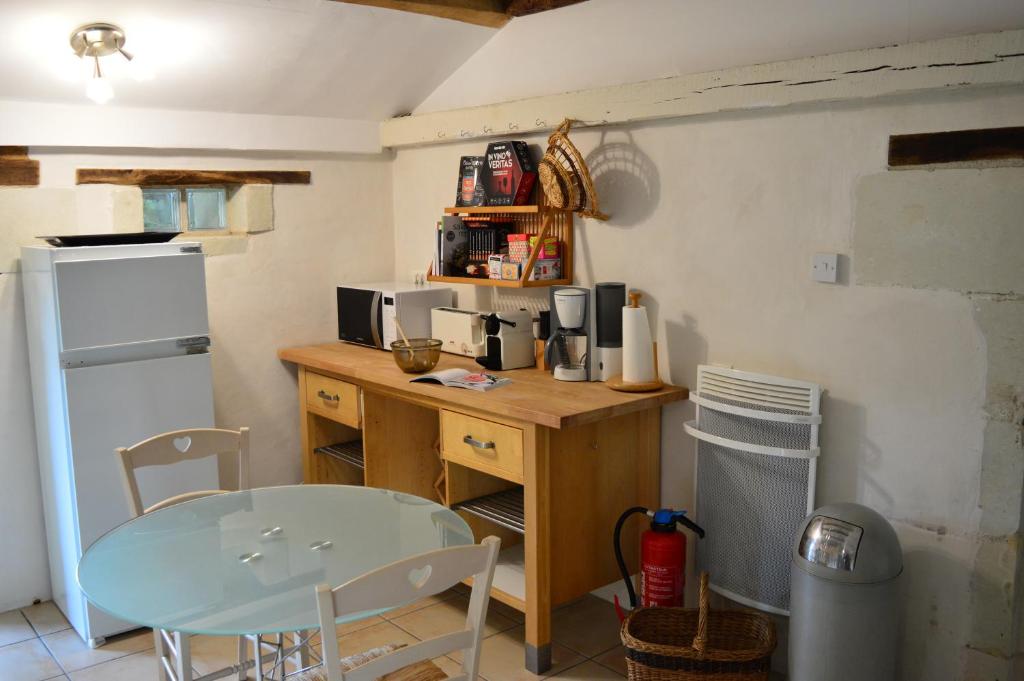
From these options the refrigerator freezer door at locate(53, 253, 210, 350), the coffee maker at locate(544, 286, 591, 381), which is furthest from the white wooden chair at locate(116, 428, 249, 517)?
the coffee maker at locate(544, 286, 591, 381)

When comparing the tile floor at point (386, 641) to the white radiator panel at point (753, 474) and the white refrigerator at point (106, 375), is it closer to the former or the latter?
the white refrigerator at point (106, 375)

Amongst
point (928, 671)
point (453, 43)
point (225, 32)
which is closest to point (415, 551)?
point (928, 671)

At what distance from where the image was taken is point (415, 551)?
2229 millimetres

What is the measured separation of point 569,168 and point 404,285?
118 cm

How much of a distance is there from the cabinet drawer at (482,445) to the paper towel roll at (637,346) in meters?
0.50

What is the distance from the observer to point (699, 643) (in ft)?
8.74

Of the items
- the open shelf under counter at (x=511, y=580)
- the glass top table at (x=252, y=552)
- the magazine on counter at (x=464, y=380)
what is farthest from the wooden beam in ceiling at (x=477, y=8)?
the open shelf under counter at (x=511, y=580)

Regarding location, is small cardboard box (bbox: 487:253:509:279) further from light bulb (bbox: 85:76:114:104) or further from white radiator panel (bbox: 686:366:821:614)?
light bulb (bbox: 85:76:114:104)

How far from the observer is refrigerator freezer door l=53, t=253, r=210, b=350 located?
3.19 meters

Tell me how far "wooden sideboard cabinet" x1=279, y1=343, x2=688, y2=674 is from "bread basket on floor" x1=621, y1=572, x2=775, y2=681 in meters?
0.36

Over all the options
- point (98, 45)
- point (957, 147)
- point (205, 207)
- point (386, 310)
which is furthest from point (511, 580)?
point (98, 45)

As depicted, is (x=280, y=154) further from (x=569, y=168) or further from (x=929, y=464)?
(x=929, y=464)

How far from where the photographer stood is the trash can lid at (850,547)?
245cm

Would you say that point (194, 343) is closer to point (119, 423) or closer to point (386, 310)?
point (119, 423)
